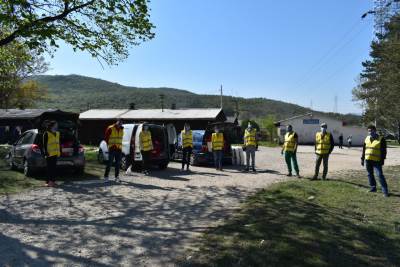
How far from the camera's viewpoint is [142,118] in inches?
1489

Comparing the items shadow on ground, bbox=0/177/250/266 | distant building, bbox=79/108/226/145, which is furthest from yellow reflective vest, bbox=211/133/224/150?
distant building, bbox=79/108/226/145

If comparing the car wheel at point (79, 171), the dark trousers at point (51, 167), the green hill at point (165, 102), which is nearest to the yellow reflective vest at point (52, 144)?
the dark trousers at point (51, 167)

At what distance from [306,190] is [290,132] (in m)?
3.63

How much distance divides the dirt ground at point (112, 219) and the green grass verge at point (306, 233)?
0.53 metres

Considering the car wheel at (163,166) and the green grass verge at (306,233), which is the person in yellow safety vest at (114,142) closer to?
the car wheel at (163,166)

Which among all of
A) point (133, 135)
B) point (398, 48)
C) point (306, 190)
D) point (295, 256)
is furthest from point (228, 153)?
point (295, 256)

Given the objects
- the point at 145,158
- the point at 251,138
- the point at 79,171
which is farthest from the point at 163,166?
the point at 251,138

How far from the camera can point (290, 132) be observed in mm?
14000

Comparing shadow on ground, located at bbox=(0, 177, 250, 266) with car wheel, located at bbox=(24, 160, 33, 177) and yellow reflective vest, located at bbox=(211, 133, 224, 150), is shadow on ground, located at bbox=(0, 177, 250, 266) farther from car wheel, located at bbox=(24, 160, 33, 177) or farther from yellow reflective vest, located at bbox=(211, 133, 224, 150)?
yellow reflective vest, located at bbox=(211, 133, 224, 150)

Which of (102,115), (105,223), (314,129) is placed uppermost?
(102,115)

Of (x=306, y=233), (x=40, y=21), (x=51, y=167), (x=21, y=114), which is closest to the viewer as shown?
(x=306, y=233)

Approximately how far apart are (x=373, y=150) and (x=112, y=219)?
7173 millimetres

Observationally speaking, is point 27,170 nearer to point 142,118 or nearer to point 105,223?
point 105,223

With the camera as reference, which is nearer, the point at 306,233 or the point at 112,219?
the point at 306,233
